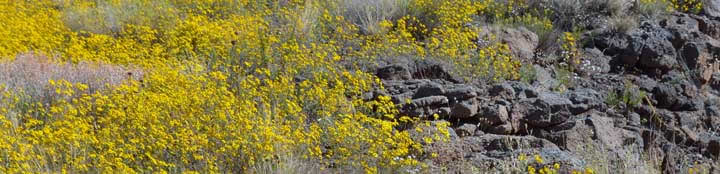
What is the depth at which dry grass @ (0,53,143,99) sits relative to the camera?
234 inches

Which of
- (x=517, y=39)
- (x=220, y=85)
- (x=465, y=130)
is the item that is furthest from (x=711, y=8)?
(x=220, y=85)

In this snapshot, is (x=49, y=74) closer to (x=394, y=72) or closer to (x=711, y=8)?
(x=394, y=72)

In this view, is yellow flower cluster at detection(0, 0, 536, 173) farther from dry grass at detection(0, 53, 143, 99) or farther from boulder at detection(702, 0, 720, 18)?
boulder at detection(702, 0, 720, 18)

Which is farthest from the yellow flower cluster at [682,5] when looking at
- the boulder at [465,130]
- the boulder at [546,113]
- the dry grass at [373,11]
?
the boulder at [465,130]

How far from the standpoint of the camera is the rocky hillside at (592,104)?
515cm

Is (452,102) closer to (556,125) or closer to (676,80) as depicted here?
(556,125)

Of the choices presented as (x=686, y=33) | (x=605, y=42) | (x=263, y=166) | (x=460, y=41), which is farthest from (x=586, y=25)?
(x=263, y=166)

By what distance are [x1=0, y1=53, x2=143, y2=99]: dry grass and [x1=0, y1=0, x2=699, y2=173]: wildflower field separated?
0.05 ft

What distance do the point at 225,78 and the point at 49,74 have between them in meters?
1.56

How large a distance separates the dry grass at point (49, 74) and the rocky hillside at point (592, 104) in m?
1.99

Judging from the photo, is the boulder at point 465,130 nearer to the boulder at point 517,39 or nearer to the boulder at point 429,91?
the boulder at point 429,91

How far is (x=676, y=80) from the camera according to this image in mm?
6980

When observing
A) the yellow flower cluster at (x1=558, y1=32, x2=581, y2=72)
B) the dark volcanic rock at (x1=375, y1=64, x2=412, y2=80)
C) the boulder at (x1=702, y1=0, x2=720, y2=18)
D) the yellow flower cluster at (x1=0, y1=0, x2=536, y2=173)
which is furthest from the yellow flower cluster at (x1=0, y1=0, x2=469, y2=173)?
the boulder at (x1=702, y1=0, x2=720, y2=18)

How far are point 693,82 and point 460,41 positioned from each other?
7.01 ft
